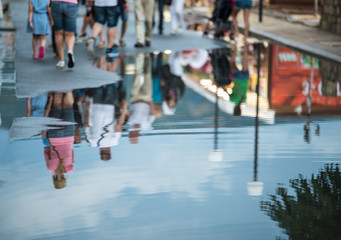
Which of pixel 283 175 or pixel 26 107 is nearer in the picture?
pixel 283 175

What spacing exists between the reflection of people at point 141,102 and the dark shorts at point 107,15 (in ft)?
Answer: 4.53

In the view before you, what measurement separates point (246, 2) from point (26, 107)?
10.1m

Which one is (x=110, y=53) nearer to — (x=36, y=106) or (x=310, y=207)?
(x=36, y=106)

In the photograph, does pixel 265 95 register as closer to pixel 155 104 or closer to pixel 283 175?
pixel 155 104

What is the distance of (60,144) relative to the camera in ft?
25.8

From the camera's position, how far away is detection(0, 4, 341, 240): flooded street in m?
5.44

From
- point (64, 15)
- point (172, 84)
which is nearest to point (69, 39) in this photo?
point (64, 15)

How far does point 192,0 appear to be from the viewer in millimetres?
34844

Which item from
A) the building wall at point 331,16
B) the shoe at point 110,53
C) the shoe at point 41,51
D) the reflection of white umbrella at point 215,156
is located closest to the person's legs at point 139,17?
the shoe at point 110,53

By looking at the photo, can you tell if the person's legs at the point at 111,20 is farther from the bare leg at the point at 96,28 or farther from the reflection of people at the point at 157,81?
the reflection of people at the point at 157,81

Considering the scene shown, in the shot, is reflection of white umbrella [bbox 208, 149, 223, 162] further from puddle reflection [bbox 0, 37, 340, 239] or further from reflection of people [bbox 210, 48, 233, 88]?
reflection of people [bbox 210, 48, 233, 88]

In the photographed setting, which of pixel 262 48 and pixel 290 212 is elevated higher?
pixel 290 212

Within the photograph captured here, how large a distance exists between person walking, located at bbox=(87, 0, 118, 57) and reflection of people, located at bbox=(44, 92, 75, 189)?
5.52 meters

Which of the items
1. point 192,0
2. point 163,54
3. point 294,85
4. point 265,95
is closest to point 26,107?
point 265,95
